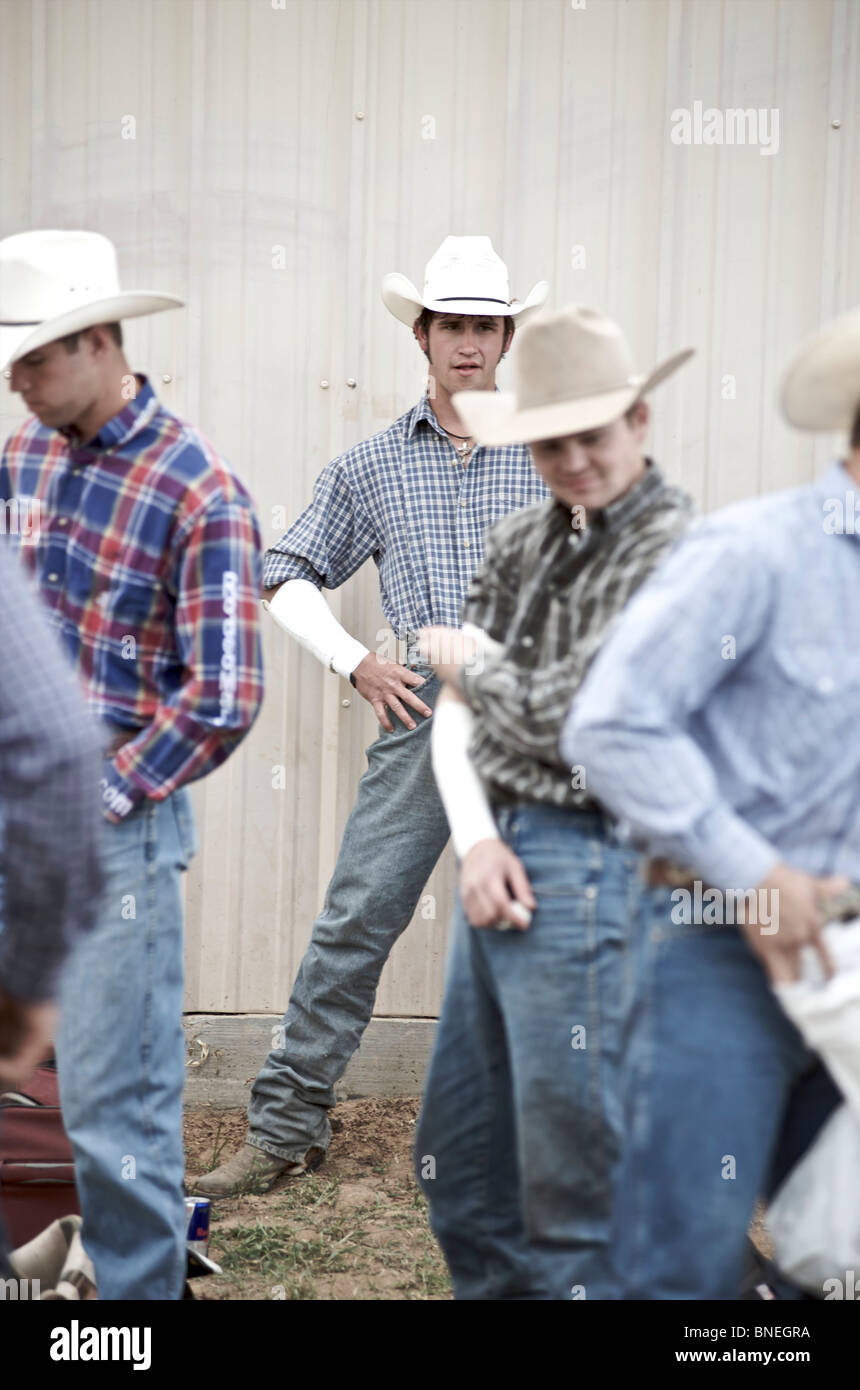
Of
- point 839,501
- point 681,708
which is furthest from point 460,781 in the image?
point 839,501

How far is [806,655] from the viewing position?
1966mm

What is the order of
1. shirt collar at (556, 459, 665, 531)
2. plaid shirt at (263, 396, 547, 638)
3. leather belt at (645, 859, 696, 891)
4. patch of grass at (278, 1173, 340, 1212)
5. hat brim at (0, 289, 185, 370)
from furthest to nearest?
plaid shirt at (263, 396, 547, 638) < patch of grass at (278, 1173, 340, 1212) < hat brim at (0, 289, 185, 370) < shirt collar at (556, 459, 665, 531) < leather belt at (645, 859, 696, 891)

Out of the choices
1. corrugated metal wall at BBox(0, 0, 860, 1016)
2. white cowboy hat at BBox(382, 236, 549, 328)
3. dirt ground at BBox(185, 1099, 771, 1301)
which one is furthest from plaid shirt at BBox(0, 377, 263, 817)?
corrugated metal wall at BBox(0, 0, 860, 1016)

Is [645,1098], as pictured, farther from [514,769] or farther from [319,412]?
[319,412]

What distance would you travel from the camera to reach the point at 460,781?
8.25ft

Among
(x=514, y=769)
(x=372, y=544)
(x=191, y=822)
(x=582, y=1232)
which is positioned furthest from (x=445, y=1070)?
(x=372, y=544)

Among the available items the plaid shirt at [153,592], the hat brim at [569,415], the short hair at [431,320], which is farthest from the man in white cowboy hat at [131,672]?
the short hair at [431,320]

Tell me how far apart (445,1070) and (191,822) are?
779mm

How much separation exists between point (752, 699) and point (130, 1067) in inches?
57.9

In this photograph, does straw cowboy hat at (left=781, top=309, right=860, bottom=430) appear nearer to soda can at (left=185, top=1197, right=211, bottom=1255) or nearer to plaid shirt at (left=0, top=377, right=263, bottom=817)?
plaid shirt at (left=0, top=377, right=263, bottom=817)

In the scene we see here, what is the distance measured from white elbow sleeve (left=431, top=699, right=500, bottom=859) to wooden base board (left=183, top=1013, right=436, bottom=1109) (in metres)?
2.52

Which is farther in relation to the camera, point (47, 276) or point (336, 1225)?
point (336, 1225)

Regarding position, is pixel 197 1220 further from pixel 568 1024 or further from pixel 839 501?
pixel 839 501

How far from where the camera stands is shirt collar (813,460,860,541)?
200 cm
